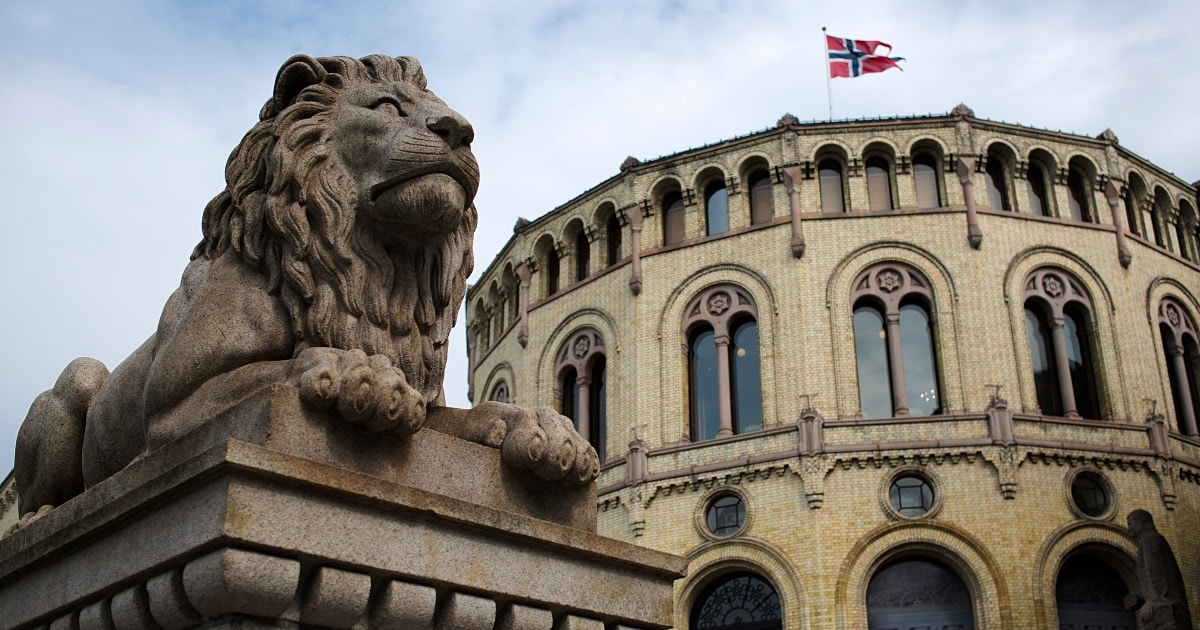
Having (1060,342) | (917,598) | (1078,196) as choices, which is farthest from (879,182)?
(917,598)

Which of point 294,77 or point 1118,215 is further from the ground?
point 1118,215

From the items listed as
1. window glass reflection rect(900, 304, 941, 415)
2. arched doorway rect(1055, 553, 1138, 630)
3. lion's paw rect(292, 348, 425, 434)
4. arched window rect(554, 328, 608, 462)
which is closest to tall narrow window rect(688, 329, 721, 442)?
arched window rect(554, 328, 608, 462)

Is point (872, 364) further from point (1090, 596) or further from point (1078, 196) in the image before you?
point (1078, 196)

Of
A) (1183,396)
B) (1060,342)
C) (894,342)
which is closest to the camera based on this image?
(894,342)

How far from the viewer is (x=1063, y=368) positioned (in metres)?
30.2

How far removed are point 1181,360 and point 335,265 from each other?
32.6 metres

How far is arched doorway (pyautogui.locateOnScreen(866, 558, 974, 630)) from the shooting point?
1078 inches

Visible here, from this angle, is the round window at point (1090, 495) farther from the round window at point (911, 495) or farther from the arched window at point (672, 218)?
the arched window at point (672, 218)

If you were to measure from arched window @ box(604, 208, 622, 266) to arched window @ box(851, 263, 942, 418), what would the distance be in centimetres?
703

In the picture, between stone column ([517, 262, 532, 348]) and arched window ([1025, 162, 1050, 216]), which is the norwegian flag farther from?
stone column ([517, 262, 532, 348])

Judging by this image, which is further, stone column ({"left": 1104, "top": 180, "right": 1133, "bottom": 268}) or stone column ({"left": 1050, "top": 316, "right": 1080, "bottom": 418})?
stone column ({"left": 1104, "top": 180, "right": 1133, "bottom": 268})

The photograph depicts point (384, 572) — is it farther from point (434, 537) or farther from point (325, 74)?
point (325, 74)

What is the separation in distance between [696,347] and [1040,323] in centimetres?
854

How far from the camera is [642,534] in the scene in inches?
1161
